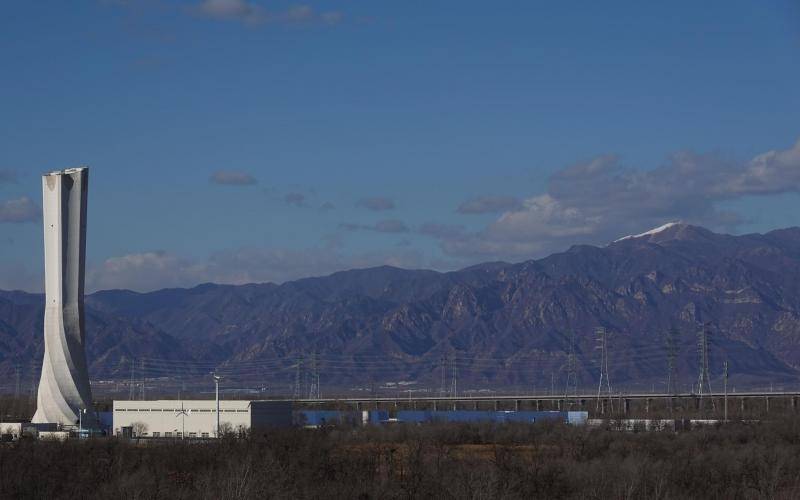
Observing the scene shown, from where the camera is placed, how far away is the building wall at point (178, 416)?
121 meters

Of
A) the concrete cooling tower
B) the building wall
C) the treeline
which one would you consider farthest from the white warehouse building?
the treeline

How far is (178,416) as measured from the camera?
126 m

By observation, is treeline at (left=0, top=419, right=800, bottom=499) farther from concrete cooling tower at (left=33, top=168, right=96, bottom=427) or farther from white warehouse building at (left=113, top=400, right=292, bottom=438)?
white warehouse building at (left=113, top=400, right=292, bottom=438)

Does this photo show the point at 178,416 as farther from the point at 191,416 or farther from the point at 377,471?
the point at 377,471

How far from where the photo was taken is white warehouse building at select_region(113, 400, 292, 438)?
4771 inches

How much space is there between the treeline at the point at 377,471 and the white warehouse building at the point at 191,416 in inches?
1000

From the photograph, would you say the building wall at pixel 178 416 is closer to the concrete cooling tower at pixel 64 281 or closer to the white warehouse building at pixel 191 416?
the white warehouse building at pixel 191 416

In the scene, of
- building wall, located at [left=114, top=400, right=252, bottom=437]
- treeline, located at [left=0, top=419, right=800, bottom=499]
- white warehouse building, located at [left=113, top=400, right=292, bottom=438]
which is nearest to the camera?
treeline, located at [left=0, top=419, right=800, bottom=499]

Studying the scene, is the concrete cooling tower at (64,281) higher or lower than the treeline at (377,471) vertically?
higher

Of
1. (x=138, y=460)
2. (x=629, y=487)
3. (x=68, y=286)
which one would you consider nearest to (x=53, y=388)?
(x=68, y=286)

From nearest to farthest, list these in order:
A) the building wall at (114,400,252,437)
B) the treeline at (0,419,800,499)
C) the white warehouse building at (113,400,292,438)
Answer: the treeline at (0,419,800,499) < the white warehouse building at (113,400,292,438) < the building wall at (114,400,252,437)

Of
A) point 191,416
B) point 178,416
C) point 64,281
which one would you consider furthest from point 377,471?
point 178,416

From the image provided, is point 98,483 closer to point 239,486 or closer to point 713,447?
point 239,486

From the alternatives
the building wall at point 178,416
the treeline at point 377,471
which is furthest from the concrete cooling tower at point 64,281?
the treeline at point 377,471
